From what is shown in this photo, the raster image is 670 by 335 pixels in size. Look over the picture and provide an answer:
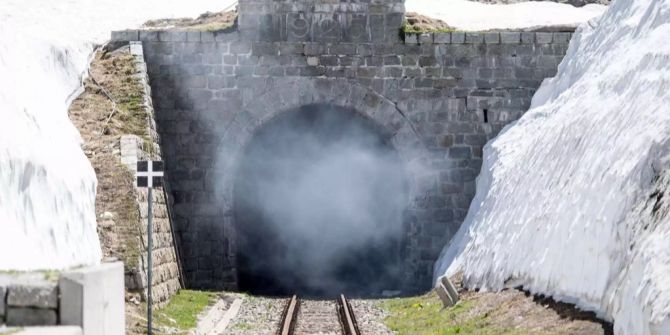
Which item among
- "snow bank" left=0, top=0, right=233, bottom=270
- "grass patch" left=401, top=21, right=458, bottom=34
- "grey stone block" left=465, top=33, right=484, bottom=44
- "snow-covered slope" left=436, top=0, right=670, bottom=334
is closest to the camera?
"snow-covered slope" left=436, top=0, right=670, bottom=334

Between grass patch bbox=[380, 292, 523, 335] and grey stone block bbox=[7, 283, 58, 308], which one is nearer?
grey stone block bbox=[7, 283, 58, 308]

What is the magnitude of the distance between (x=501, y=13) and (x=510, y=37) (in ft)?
17.4

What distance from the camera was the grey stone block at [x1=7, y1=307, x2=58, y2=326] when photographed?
8.82m

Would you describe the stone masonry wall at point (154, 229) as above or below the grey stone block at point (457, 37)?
below

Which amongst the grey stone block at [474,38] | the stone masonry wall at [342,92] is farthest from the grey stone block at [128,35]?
the grey stone block at [474,38]

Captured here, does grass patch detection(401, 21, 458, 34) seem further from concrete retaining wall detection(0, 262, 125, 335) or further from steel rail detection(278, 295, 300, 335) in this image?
concrete retaining wall detection(0, 262, 125, 335)

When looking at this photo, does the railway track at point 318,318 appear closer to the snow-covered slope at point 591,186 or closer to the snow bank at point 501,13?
the snow-covered slope at point 591,186

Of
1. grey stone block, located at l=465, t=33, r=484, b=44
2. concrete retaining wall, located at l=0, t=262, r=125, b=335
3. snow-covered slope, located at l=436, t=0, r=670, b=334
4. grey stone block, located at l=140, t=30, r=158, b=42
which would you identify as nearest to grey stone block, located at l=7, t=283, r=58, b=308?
concrete retaining wall, located at l=0, t=262, r=125, b=335

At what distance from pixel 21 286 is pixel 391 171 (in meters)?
17.7

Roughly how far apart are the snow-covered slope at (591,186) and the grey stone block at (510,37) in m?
1.40

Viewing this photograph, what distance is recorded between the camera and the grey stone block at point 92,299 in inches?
343

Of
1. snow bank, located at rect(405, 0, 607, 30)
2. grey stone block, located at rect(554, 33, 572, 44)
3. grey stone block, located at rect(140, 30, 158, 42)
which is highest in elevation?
snow bank, located at rect(405, 0, 607, 30)

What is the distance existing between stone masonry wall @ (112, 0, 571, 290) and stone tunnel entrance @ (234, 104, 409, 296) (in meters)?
2.40

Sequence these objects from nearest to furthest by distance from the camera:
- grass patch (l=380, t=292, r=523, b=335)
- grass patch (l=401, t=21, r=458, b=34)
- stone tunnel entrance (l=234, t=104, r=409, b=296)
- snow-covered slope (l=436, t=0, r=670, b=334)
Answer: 1. snow-covered slope (l=436, t=0, r=670, b=334)
2. grass patch (l=380, t=292, r=523, b=335)
3. grass patch (l=401, t=21, r=458, b=34)
4. stone tunnel entrance (l=234, t=104, r=409, b=296)
